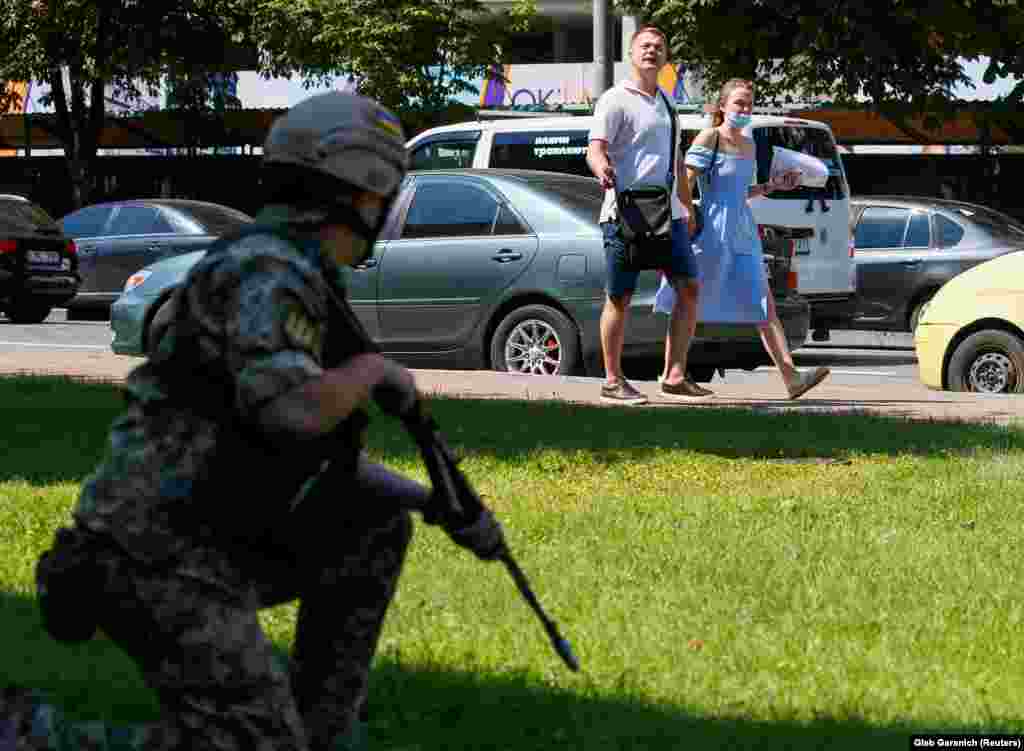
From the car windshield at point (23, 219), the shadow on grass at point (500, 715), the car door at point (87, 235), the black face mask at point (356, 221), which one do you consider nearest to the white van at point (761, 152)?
the car door at point (87, 235)

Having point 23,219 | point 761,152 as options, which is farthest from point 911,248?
point 23,219

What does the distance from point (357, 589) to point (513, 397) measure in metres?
7.71

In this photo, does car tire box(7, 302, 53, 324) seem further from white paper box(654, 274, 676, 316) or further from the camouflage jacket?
the camouflage jacket

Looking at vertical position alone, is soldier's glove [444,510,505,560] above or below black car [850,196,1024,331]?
above

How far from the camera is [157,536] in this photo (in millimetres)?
3344

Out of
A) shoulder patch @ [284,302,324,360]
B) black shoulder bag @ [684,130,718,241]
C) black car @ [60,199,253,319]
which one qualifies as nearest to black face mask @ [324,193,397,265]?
shoulder patch @ [284,302,324,360]

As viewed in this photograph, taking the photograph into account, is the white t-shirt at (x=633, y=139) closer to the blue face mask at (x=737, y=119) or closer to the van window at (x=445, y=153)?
the blue face mask at (x=737, y=119)

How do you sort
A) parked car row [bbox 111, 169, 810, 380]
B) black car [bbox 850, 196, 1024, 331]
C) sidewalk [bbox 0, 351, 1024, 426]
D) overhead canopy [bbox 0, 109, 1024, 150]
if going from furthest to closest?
overhead canopy [bbox 0, 109, 1024, 150], black car [bbox 850, 196, 1024, 331], parked car row [bbox 111, 169, 810, 380], sidewalk [bbox 0, 351, 1024, 426]

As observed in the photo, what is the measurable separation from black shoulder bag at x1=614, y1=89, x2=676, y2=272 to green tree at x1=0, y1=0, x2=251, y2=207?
21.5 meters

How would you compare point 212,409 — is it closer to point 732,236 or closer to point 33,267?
Result: point 732,236

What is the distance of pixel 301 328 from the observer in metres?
3.33

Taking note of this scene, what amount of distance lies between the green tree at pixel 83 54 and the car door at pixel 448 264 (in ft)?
58.9

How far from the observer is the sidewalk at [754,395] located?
35.7 feet

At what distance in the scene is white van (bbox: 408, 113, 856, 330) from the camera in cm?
1734
